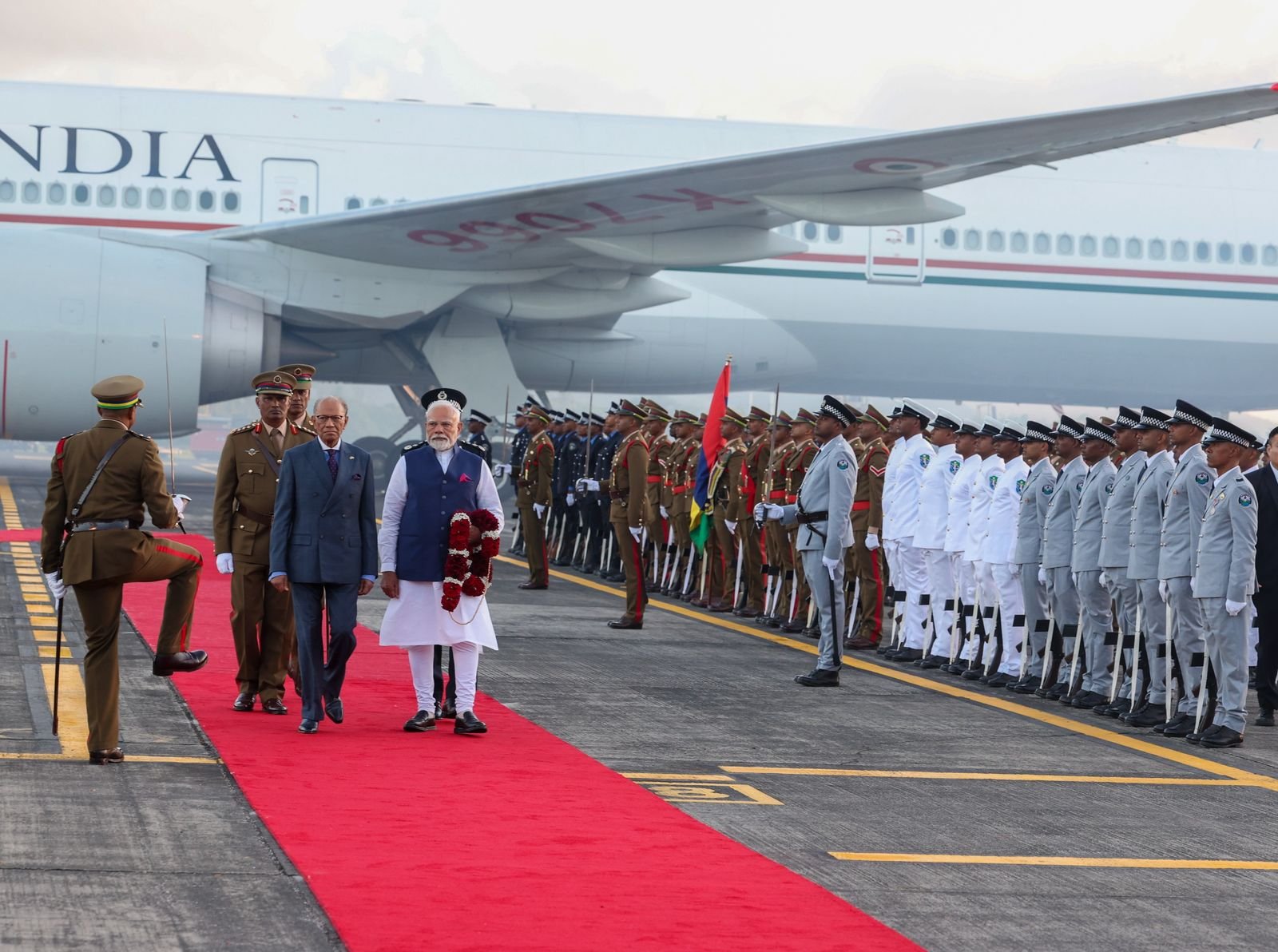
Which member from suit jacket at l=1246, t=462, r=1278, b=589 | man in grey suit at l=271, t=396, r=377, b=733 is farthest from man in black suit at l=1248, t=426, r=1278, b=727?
man in grey suit at l=271, t=396, r=377, b=733

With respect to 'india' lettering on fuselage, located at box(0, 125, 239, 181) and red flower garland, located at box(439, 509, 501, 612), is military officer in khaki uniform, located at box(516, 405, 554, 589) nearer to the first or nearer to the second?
'india' lettering on fuselage, located at box(0, 125, 239, 181)

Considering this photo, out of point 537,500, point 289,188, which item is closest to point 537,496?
point 537,500

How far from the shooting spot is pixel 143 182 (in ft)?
62.2

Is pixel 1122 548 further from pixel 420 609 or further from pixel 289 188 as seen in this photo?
pixel 289 188

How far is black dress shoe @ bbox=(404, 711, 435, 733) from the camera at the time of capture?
771 cm

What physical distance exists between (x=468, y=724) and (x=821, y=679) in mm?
2850

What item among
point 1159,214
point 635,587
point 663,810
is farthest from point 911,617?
point 1159,214

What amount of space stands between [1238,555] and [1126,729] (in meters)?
1.17

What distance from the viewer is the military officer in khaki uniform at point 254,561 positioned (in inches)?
316

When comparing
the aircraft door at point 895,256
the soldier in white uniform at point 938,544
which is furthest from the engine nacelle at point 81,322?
the soldier in white uniform at point 938,544

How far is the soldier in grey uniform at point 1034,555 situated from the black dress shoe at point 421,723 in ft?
13.5

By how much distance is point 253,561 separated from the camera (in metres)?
8.05

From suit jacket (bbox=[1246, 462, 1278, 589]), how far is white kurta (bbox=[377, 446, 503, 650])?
15.2 feet

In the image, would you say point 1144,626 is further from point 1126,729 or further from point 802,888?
point 802,888
